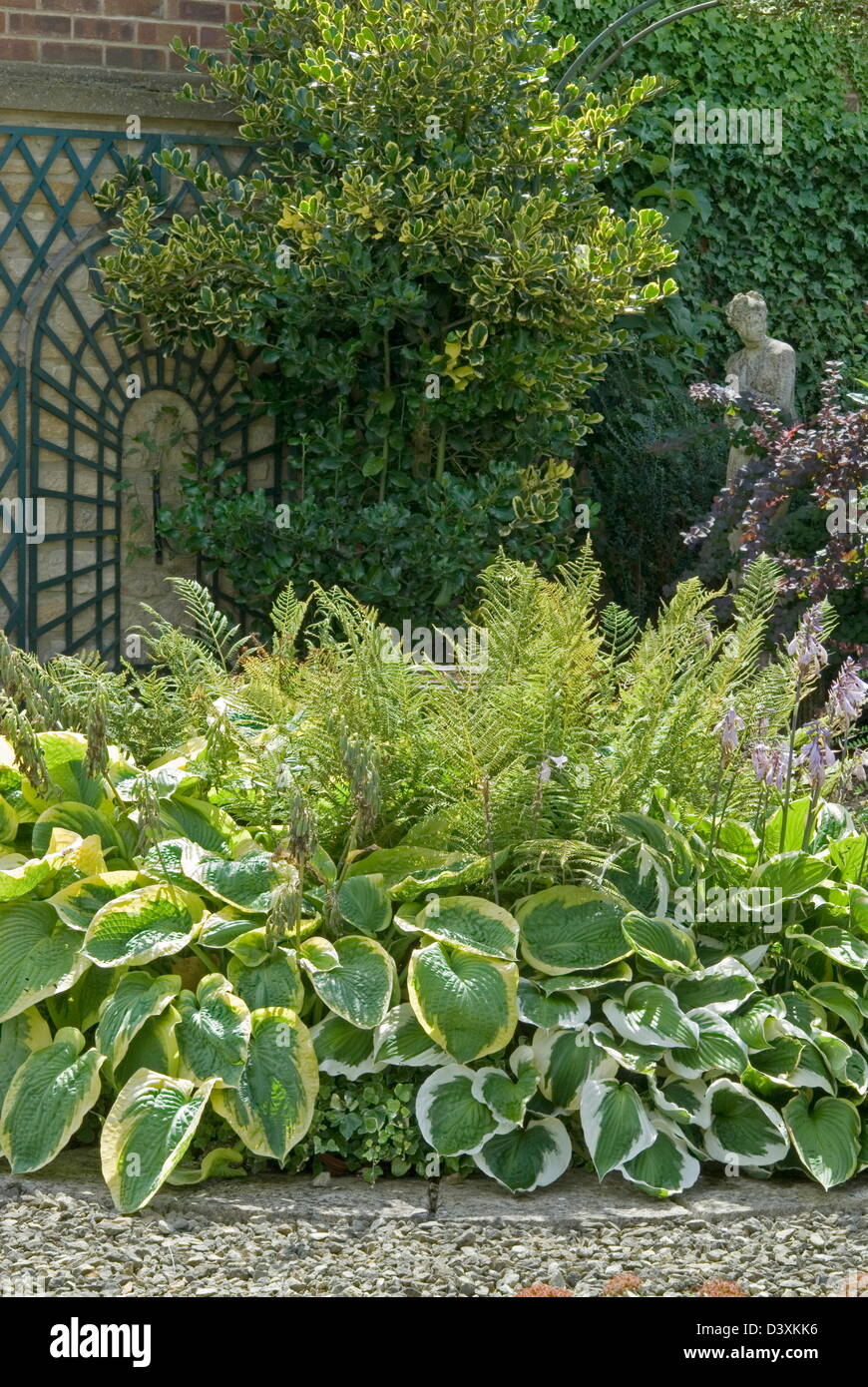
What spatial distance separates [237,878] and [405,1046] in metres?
0.47

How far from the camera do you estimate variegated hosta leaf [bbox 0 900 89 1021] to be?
8.76 feet

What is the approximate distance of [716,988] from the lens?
2766 millimetres

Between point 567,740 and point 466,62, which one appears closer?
point 567,740

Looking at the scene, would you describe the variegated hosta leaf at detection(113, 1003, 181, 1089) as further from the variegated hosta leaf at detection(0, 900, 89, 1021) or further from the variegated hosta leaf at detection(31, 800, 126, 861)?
the variegated hosta leaf at detection(31, 800, 126, 861)

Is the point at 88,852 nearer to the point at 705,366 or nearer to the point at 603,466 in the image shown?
the point at 603,466

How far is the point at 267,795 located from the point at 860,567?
Answer: 278 cm

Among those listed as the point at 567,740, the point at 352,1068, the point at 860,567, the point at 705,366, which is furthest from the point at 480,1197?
the point at 705,366

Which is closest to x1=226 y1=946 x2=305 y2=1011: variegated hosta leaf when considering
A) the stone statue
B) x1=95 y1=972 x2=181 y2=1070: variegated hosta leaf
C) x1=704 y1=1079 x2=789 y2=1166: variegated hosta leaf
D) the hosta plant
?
the hosta plant

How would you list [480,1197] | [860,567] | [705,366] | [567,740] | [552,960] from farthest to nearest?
[705,366], [860,567], [567,740], [552,960], [480,1197]

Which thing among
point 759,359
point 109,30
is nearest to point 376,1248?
point 759,359

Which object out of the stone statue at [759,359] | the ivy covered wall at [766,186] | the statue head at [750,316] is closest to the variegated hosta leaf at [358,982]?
the stone statue at [759,359]

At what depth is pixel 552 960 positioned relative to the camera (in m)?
2.73

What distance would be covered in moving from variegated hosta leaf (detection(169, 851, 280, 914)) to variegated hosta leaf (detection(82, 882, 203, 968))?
53 millimetres

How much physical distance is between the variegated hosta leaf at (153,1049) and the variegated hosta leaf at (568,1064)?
2.14 feet
